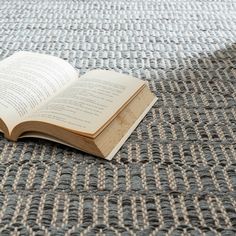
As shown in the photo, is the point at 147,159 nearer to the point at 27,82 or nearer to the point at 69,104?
the point at 69,104

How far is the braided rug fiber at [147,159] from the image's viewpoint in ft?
2.00

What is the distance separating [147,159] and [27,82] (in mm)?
310

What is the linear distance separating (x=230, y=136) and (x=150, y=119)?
0.15m

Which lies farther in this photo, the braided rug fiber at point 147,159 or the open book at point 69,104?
the open book at point 69,104

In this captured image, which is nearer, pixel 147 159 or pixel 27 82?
pixel 147 159

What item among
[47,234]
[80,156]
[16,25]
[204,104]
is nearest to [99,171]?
[80,156]

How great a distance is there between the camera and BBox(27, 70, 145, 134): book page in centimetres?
76

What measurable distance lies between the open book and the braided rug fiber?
Result: 23 mm

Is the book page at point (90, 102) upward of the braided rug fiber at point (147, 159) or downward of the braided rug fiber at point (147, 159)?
upward

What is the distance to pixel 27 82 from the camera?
90 centimetres

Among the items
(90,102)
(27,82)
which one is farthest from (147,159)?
(27,82)

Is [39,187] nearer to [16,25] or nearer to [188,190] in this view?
[188,190]

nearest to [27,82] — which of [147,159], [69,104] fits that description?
[69,104]

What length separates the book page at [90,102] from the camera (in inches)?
30.0
